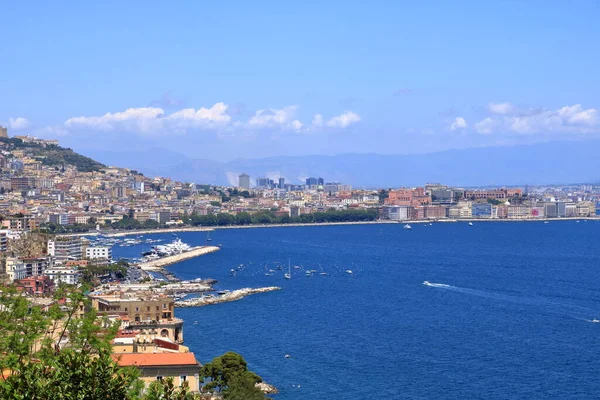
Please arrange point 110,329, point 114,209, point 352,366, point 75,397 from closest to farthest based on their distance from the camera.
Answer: point 75,397
point 110,329
point 352,366
point 114,209

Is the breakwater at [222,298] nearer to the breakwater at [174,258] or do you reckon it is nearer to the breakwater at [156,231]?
the breakwater at [174,258]

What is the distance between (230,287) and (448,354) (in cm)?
1163

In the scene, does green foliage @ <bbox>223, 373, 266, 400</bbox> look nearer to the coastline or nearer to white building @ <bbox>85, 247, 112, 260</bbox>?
white building @ <bbox>85, 247, 112, 260</bbox>

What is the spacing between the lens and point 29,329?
21.6 ft

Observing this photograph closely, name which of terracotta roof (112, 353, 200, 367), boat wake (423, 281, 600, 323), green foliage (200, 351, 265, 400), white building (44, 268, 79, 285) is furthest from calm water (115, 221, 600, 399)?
white building (44, 268, 79, 285)

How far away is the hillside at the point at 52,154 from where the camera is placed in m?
77.3

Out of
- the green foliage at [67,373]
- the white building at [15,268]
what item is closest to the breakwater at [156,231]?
the white building at [15,268]

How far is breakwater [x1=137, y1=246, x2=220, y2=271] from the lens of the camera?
3412 cm

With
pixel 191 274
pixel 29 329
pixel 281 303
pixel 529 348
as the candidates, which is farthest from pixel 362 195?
pixel 29 329

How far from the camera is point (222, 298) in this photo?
24.5 m

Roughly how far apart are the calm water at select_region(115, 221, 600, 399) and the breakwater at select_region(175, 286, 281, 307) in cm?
53

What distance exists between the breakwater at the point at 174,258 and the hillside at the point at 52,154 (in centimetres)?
3786

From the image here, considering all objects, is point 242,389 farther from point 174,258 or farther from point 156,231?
point 156,231

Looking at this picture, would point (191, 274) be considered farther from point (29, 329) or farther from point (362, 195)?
point (362, 195)
